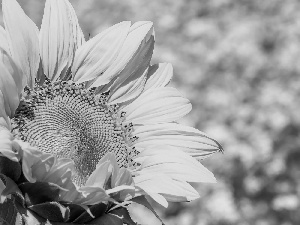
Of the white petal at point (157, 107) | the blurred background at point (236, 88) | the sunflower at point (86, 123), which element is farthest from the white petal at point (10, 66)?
the blurred background at point (236, 88)

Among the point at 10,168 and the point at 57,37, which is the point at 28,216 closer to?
the point at 10,168

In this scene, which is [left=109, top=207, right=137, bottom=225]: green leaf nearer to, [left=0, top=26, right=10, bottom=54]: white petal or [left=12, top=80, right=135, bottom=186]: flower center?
[left=12, top=80, right=135, bottom=186]: flower center

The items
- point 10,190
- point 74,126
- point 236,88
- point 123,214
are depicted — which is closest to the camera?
point 10,190

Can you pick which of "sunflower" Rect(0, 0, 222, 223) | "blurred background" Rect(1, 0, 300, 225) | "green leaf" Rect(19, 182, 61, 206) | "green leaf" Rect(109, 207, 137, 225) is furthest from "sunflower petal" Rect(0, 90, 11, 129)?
"blurred background" Rect(1, 0, 300, 225)

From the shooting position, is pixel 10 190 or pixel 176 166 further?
pixel 176 166

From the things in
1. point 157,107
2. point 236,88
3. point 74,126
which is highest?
point 236,88

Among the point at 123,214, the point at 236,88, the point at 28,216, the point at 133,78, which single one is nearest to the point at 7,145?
the point at 28,216

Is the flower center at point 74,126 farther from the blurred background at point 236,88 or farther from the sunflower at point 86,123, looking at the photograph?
the blurred background at point 236,88

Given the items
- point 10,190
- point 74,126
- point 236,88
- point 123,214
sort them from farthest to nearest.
Result: point 236,88
point 74,126
point 123,214
point 10,190
